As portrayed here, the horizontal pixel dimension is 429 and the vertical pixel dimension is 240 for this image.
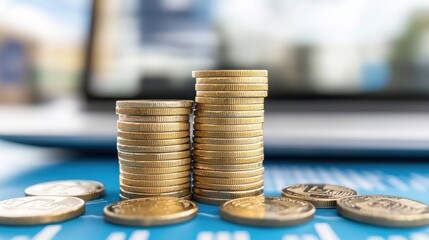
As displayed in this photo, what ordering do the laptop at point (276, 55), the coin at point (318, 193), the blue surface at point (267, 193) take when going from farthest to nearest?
the laptop at point (276, 55)
the coin at point (318, 193)
the blue surface at point (267, 193)

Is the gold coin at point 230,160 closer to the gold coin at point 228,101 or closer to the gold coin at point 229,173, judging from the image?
the gold coin at point 229,173

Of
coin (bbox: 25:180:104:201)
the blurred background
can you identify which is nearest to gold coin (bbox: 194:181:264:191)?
coin (bbox: 25:180:104:201)

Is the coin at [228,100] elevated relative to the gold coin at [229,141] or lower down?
elevated

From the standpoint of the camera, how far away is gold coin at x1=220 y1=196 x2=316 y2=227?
101cm

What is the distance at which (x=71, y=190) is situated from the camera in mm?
1349

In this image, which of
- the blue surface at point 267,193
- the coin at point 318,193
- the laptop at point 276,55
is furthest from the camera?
the laptop at point 276,55

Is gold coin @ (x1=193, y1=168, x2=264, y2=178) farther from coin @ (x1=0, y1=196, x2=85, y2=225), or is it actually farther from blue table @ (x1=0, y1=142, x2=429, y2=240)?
coin @ (x1=0, y1=196, x2=85, y2=225)

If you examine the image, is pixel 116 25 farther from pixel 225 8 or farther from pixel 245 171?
pixel 245 171

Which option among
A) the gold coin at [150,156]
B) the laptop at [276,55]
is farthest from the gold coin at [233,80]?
the laptop at [276,55]

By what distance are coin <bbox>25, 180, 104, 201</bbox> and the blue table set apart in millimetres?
27

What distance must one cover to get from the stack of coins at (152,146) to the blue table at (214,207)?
11 cm

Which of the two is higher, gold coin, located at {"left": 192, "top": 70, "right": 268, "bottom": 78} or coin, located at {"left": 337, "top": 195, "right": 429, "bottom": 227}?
gold coin, located at {"left": 192, "top": 70, "right": 268, "bottom": 78}

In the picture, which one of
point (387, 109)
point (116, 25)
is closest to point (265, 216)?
point (387, 109)

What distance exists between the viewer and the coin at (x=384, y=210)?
1022mm
